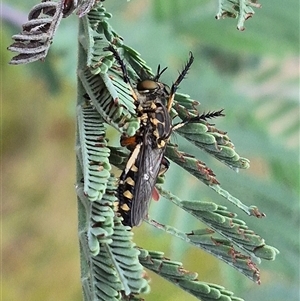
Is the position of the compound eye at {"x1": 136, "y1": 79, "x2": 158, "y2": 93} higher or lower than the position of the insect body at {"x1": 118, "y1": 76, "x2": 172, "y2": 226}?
higher

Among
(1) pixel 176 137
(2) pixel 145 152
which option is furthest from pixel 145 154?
(1) pixel 176 137

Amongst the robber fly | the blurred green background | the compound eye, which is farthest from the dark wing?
the blurred green background

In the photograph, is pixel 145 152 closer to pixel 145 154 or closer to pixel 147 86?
pixel 145 154

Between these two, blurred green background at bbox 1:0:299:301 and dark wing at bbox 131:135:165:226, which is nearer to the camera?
dark wing at bbox 131:135:165:226

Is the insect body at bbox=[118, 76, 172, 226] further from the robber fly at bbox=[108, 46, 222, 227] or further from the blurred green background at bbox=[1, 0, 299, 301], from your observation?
the blurred green background at bbox=[1, 0, 299, 301]

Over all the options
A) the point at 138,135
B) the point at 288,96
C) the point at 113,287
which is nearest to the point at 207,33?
the point at 288,96
